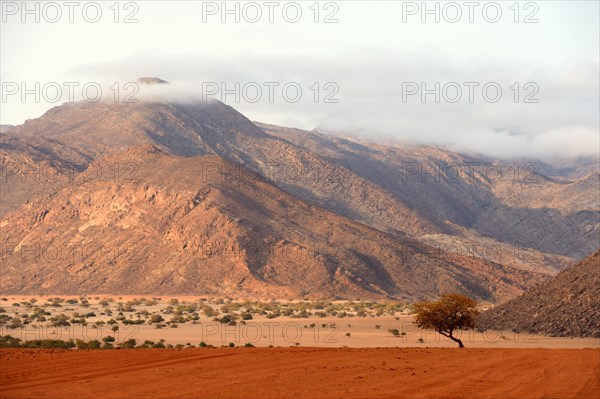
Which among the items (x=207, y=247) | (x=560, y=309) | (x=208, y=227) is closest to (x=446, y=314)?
(x=560, y=309)

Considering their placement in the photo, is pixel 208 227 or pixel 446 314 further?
pixel 208 227

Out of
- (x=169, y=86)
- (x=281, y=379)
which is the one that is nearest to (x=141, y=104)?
(x=169, y=86)

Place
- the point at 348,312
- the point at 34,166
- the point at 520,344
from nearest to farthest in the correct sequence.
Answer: the point at 520,344 < the point at 348,312 < the point at 34,166

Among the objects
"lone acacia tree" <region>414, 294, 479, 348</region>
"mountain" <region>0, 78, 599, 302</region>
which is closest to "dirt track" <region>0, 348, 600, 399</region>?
"lone acacia tree" <region>414, 294, 479, 348</region>

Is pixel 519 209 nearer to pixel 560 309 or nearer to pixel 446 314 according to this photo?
pixel 560 309

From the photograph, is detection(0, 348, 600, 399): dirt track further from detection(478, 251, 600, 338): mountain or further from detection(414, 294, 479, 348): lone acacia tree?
detection(478, 251, 600, 338): mountain

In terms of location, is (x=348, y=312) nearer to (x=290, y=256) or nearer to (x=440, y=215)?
(x=290, y=256)

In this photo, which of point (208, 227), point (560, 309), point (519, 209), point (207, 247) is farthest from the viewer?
point (519, 209)
